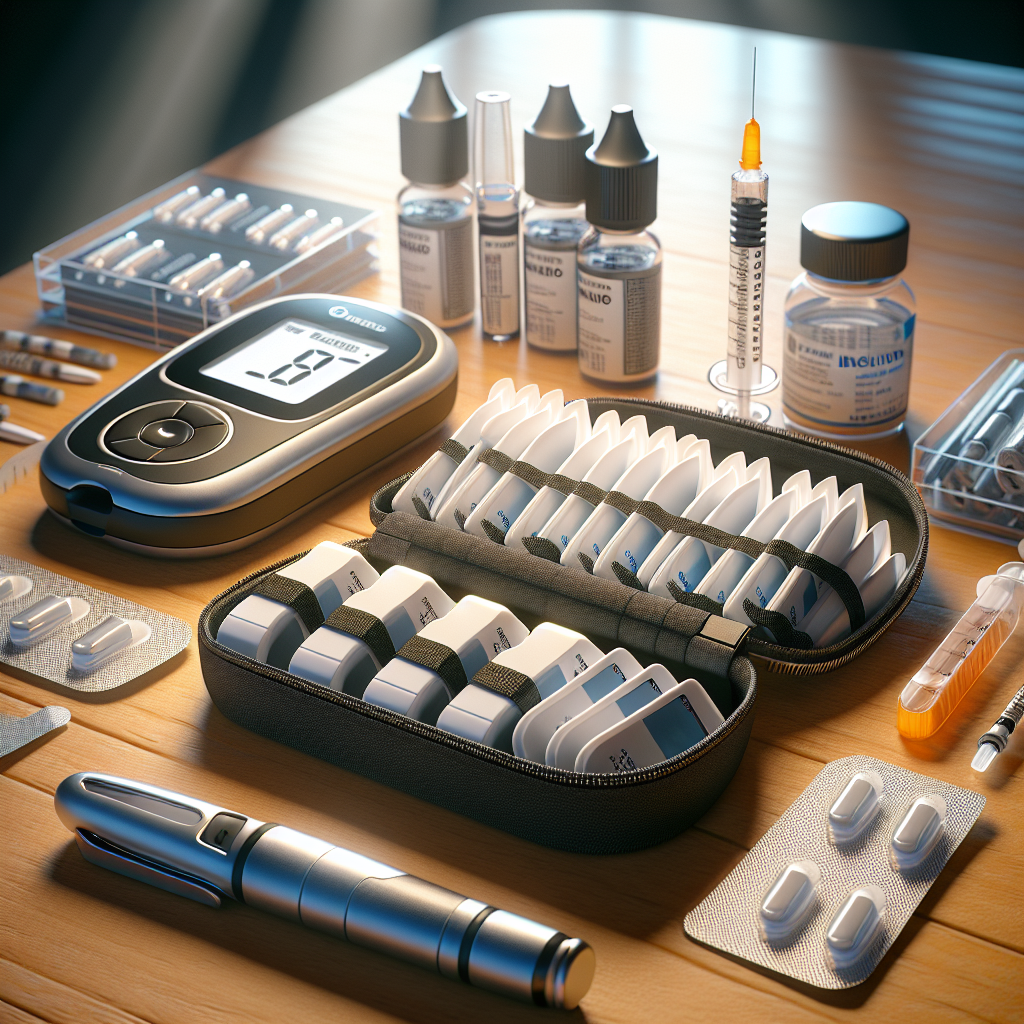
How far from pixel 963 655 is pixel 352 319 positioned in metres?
0.58

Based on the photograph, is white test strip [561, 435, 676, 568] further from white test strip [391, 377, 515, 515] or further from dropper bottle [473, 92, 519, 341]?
dropper bottle [473, 92, 519, 341]

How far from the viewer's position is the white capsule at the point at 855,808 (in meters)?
0.71

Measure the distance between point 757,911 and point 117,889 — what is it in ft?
1.10

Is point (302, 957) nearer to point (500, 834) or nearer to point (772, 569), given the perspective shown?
point (500, 834)

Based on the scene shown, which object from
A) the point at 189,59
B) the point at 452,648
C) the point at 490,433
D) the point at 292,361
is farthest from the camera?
the point at 189,59

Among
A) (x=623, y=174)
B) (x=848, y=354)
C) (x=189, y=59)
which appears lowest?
(x=189, y=59)

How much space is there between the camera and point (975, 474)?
0.98 metres

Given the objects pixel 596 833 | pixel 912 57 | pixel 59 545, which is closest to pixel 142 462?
pixel 59 545

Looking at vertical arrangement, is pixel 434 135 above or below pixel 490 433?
above

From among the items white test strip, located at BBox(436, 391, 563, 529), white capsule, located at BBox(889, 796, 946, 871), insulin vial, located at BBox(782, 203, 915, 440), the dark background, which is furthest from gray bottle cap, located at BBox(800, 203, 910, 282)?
the dark background

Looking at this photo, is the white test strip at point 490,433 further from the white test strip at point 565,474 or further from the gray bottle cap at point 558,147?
the gray bottle cap at point 558,147

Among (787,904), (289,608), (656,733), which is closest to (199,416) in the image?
(289,608)

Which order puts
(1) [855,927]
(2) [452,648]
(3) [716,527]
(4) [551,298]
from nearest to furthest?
(1) [855,927], (2) [452,648], (3) [716,527], (4) [551,298]

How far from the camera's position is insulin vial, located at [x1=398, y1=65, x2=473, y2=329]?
46.2 inches
